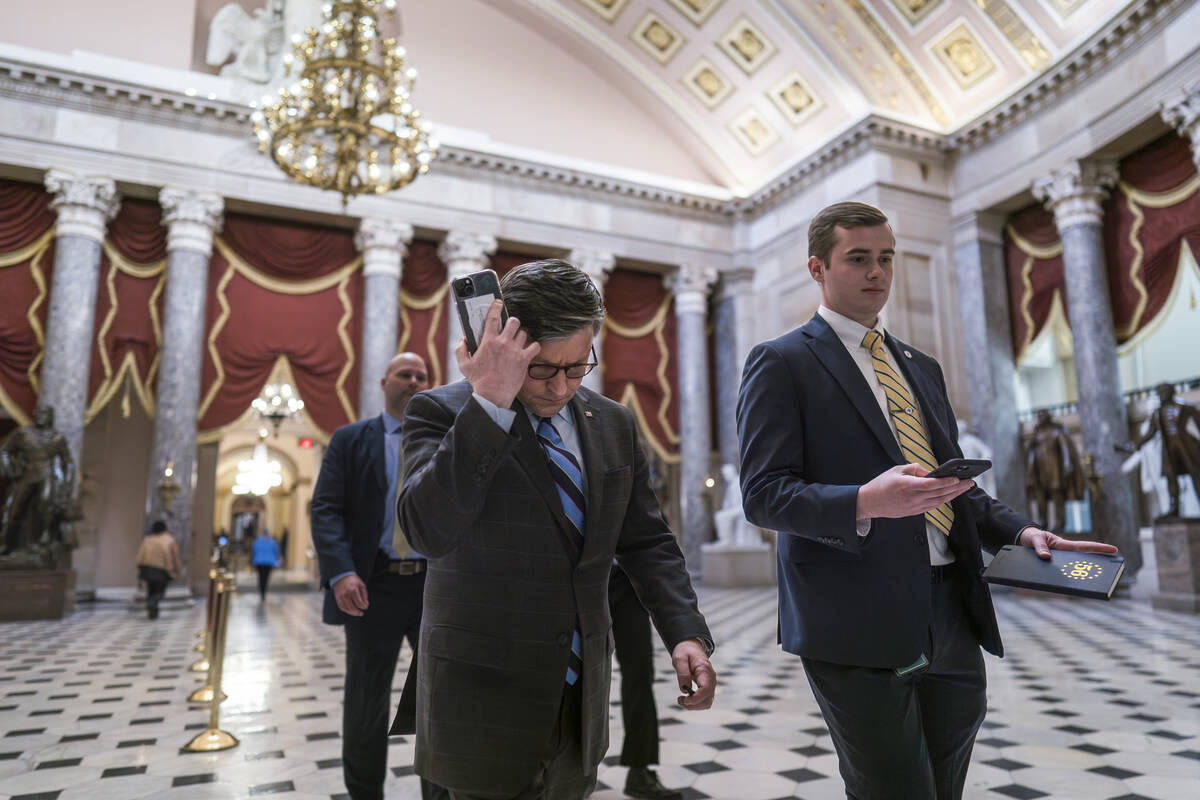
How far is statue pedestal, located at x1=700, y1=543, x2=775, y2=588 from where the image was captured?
584 inches

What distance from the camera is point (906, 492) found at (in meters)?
1.44

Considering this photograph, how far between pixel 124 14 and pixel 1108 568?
17.0m

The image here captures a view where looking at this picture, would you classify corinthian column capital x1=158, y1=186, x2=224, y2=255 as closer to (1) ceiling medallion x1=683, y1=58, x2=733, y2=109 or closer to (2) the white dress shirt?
(1) ceiling medallion x1=683, y1=58, x2=733, y2=109

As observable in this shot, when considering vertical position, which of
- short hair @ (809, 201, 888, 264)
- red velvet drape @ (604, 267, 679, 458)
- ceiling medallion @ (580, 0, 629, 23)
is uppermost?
ceiling medallion @ (580, 0, 629, 23)

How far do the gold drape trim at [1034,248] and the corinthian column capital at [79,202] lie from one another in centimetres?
1514

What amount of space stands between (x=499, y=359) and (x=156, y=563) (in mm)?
11409

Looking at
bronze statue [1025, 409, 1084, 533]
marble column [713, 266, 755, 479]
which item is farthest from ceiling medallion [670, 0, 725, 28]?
bronze statue [1025, 409, 1084, 533]

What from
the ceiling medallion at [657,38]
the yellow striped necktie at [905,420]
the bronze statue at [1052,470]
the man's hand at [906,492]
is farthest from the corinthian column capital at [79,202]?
the bronze statue at [1052,470]

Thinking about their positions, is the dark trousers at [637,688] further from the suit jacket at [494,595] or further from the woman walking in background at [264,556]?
the woman walking in background at [264,556]

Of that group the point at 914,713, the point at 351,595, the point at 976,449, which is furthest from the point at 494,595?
the point at 976,449

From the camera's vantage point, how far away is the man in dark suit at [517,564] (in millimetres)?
1371

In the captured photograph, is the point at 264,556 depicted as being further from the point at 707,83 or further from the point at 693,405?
the point at 707,83

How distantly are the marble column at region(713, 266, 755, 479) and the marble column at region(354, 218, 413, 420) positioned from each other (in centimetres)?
687

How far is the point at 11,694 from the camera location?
562 cm
